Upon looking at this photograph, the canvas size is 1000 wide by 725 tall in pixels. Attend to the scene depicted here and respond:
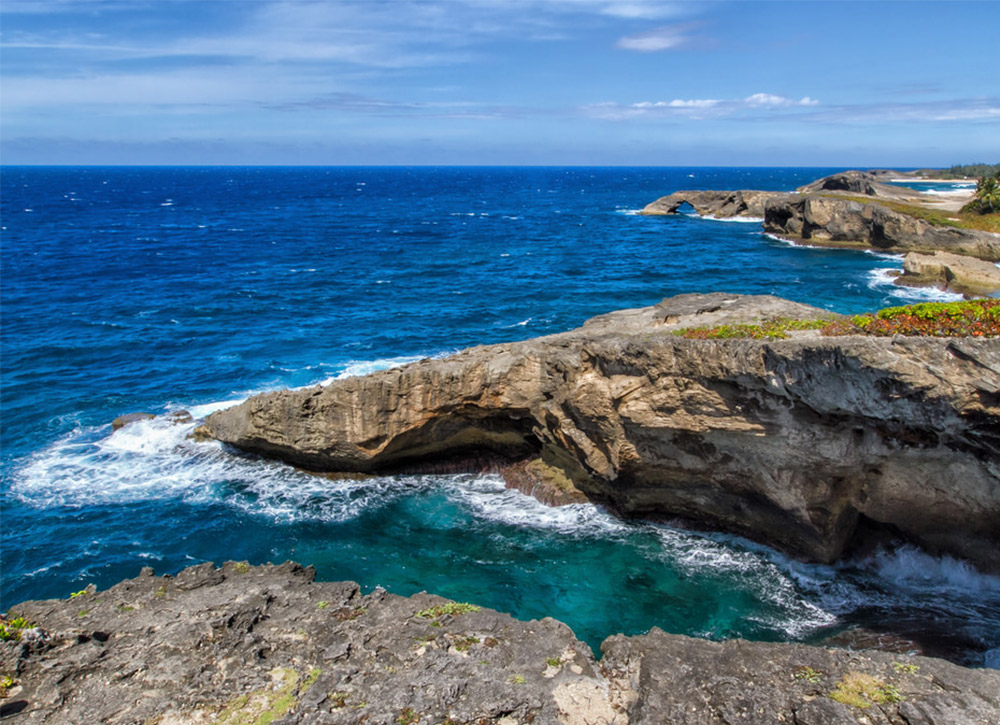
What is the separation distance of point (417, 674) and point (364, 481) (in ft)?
50.8

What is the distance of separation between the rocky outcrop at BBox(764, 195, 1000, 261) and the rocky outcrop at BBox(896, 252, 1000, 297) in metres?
6.34

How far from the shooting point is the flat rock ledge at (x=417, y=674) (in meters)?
11.4

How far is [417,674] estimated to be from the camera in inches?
488

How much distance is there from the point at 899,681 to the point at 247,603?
12.9 meters

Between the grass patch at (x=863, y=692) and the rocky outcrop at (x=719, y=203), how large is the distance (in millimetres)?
106312

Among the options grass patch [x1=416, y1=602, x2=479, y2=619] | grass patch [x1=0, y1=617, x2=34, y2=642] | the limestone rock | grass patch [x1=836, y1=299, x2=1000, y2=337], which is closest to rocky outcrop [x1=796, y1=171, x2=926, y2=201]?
grass patch [x1=836, y1=299, x2=1000, y2=337]

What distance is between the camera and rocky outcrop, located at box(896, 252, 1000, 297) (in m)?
53.5

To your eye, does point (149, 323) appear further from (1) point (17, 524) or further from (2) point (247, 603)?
(2) point (247, 603)

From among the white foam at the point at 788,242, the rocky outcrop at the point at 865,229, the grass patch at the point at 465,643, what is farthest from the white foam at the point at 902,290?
the grass patch at the point at 465,643

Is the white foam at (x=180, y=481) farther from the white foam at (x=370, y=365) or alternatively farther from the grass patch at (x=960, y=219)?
the grass patch at (x=960, y=219)

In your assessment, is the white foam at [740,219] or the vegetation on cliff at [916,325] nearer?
the vegetation on cliff at [916,325]

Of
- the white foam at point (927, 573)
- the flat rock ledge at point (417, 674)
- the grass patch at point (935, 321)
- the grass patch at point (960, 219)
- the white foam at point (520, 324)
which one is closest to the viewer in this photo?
the flat rock ledge at point (417, 674)

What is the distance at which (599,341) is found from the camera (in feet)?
75.0

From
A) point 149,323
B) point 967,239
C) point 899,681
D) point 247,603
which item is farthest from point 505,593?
point 967,239
